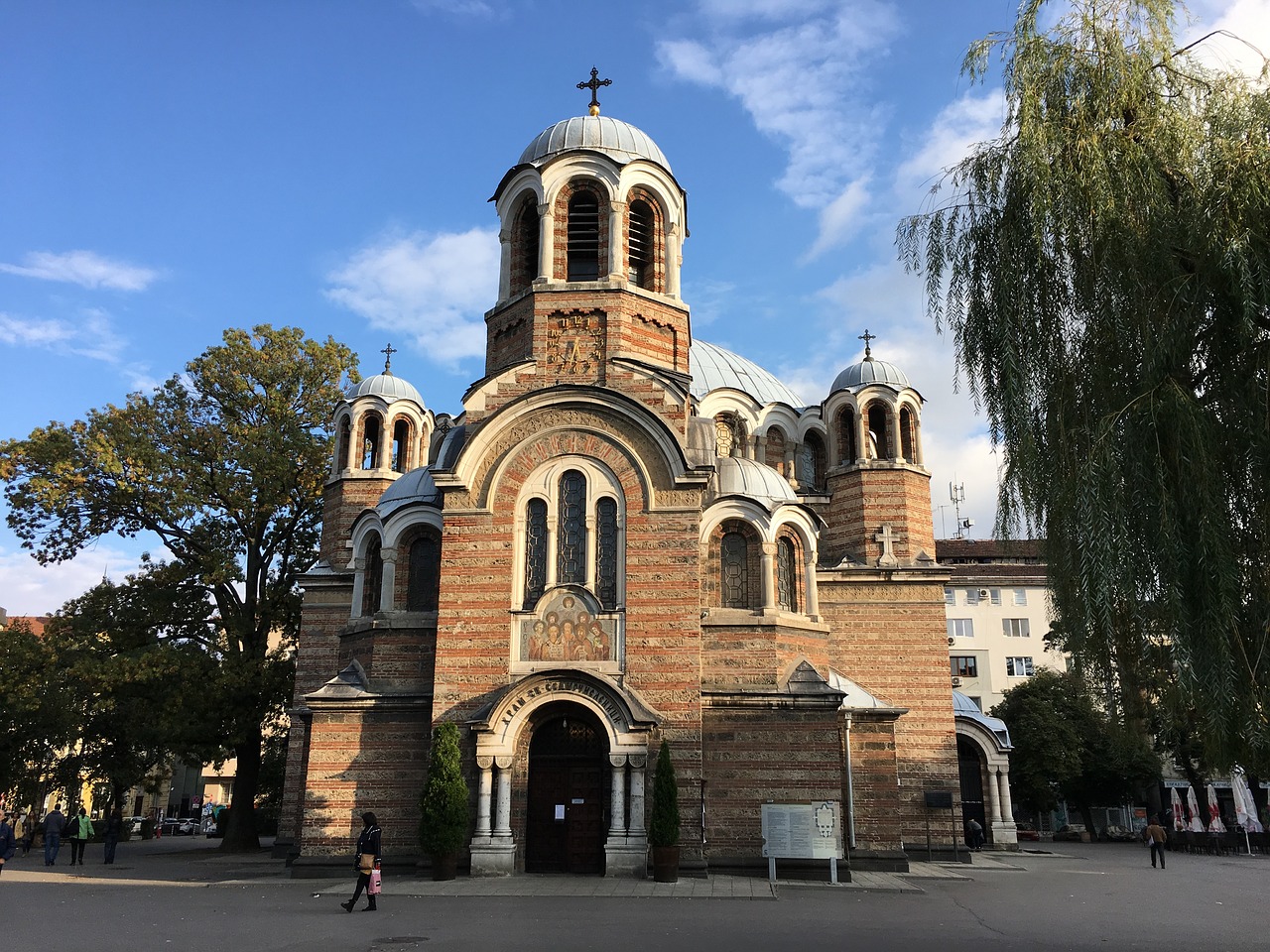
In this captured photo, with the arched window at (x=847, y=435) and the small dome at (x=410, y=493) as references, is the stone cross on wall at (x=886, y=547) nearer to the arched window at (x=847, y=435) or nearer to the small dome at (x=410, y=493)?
the arched window at (x=847, y=435)

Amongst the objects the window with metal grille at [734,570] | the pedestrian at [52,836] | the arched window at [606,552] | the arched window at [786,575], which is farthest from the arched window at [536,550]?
the pedestrian at [52,836]

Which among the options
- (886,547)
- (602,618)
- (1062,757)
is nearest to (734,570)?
(602,618)

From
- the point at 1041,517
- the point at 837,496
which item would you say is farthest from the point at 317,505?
the point at 1041,517

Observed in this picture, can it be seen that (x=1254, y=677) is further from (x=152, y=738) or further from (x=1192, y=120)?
(x=152, y=738)

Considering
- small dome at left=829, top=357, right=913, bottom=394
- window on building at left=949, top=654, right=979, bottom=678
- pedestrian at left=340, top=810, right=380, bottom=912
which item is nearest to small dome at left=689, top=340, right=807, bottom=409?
small dome at left=829, top=357, right=913, bottom=394

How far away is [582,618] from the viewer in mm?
18422

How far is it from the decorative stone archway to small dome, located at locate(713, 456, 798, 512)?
5.65 meters

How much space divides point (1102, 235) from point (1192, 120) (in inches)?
54.1

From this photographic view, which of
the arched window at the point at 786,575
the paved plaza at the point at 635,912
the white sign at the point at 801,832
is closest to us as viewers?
the paved plaza at the point at 635,912

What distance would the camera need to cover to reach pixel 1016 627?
51.4m

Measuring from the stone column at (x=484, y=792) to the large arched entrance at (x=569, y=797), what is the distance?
80 cm

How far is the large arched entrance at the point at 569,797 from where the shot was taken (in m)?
17.8

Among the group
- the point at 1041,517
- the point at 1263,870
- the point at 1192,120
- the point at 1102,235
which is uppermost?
the point at 1192,120

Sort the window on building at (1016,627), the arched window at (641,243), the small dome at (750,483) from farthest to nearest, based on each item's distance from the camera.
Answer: the window on building at (1016,627)
the arched window at (641,243)
the small dome at (750,483)
